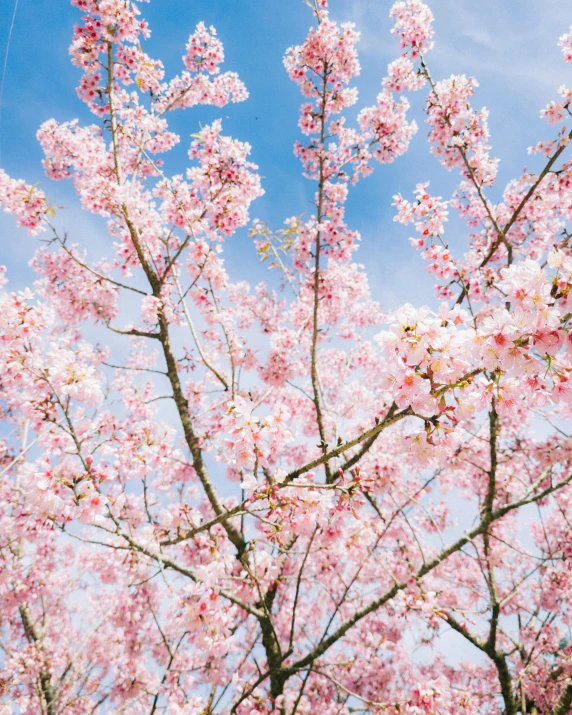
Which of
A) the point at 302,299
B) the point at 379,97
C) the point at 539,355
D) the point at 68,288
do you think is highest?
the point at 379,97

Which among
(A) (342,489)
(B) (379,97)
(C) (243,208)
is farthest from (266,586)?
(B) (379,97)

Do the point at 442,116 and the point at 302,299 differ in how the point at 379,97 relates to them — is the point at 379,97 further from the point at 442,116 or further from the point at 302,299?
the point at 302,299

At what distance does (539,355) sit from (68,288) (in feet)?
25.5

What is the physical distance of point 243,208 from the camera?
5.86 metres

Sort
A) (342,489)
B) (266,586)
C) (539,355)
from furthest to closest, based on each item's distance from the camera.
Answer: (266,586) → (342,489) → (539,355)

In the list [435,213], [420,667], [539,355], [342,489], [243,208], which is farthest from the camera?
[420,667]

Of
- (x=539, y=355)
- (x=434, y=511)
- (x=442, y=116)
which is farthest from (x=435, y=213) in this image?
(x=434, y=511)

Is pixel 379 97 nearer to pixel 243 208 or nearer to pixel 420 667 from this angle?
pixel 243 208

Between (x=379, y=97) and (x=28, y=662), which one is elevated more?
(x=379, y=97)

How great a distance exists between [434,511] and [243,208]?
8.35 m

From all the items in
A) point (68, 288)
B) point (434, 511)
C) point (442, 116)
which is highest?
point (442, 116)

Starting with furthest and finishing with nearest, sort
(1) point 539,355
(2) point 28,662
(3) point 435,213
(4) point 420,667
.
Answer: (4) point 420,667, (2) point 28,662, (3) point 435,213, (1) point 539,355

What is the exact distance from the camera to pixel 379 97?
616cm

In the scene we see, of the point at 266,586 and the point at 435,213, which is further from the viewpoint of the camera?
the point at 266,586
